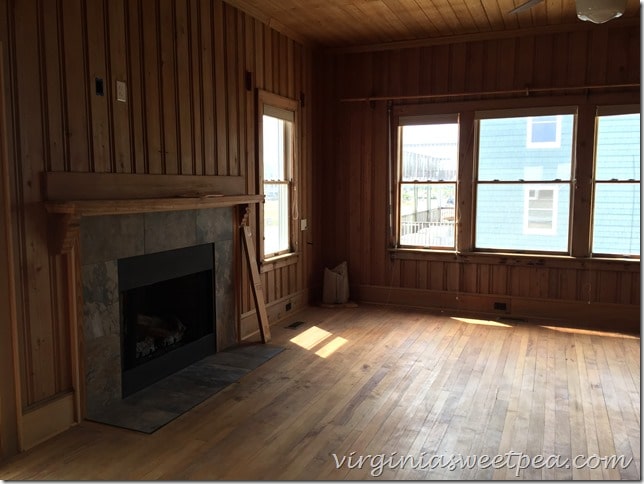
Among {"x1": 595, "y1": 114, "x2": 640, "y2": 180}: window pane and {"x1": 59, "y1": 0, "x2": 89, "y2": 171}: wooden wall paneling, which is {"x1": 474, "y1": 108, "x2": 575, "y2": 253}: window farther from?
{"x1": 59, "y1": 0, "x2": 89, "y2": 171}: wooden wall paneling

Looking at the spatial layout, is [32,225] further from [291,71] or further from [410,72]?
[410,72]

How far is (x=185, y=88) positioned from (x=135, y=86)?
1.75ft

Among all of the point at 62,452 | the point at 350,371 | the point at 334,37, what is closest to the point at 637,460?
the point at 350,371

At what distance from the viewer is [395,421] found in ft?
10.7

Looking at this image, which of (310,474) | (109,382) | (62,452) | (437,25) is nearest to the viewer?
(310,474)

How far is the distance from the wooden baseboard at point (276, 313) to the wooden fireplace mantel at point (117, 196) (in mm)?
1152

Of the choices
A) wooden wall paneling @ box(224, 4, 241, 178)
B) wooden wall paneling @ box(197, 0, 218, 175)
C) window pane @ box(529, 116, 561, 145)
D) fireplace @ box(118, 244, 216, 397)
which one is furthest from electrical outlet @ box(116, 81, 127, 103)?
window pane @ box(529, 116, 561, 145)

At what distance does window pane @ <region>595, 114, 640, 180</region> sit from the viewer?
17.1 ft

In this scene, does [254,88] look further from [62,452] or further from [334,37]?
[62,452]

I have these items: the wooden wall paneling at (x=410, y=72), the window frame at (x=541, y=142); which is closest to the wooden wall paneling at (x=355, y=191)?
the wooden wall paneling at (x=410, y=72)

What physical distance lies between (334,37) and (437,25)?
110 centimetres

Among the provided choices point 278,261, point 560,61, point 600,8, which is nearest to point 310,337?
point 278,261

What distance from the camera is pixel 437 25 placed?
537cm

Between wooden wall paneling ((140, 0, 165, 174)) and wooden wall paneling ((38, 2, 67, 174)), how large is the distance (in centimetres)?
68
